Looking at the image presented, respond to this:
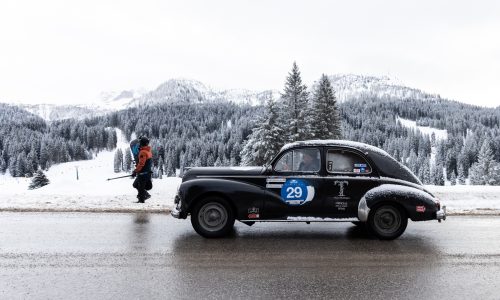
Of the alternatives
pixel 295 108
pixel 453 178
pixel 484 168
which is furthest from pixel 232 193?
pixel 453 178

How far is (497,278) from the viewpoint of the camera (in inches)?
234

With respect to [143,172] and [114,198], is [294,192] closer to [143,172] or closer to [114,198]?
[143,172]

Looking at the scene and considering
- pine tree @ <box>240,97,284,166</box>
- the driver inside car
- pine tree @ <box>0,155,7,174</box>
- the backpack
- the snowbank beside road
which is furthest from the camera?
pine tree @ <box>0,155,7,174</box>

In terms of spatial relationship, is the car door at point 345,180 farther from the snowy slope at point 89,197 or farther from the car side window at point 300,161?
the snowy slope at point 89,197

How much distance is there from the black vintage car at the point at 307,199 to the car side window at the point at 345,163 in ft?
0.07

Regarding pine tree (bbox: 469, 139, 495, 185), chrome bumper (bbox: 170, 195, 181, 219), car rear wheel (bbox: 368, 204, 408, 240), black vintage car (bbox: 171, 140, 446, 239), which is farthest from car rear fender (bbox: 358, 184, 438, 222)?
pine tree (bbox: 469, 139, 495, 185)

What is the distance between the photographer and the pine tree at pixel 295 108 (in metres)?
40.3

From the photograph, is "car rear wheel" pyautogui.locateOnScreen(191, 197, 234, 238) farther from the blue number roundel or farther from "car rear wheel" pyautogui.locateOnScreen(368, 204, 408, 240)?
"car rear wheel" pyautogui.locateOnScreen(368, 204, 408, 240)

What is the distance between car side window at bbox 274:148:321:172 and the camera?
8758 millimetres

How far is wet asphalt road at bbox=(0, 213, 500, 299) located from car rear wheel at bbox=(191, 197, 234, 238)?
242 mm

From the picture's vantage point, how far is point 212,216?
340 inches

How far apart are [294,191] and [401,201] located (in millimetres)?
2155

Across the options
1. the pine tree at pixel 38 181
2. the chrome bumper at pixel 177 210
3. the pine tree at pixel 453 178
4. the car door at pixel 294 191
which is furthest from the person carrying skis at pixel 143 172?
the pine tree at pixel 453 178

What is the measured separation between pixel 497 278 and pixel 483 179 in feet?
290
